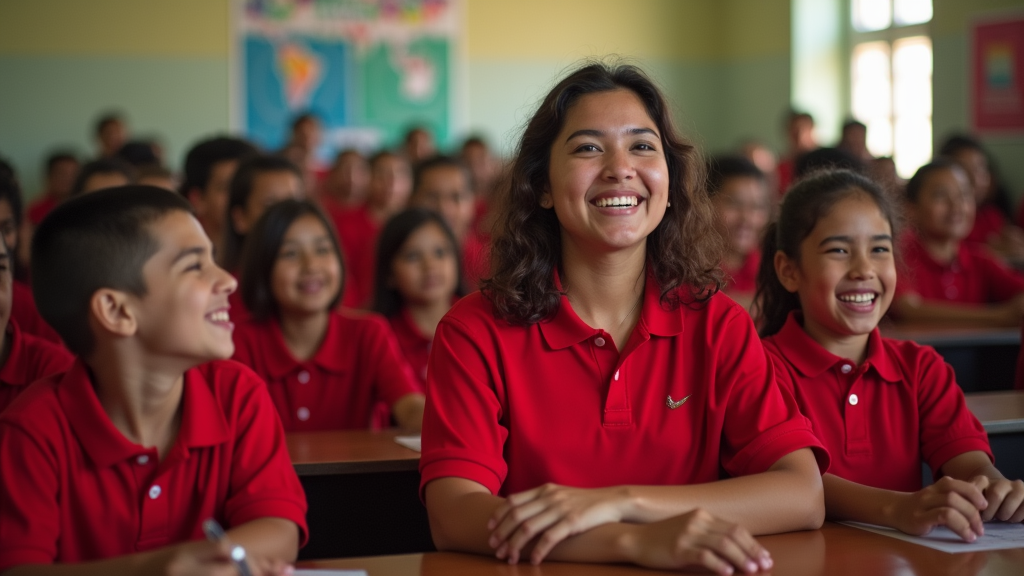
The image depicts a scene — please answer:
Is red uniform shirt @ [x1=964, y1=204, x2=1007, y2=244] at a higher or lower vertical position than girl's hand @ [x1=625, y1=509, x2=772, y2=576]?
higher

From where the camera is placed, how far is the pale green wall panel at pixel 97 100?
830 cm

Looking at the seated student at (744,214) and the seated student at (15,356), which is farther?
the seated student at (744,214)

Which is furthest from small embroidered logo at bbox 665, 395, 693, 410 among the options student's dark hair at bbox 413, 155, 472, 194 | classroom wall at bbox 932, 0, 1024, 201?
classroom wall at bbox 932, 0, 1024, 201

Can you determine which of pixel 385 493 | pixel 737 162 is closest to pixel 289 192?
pixel 385 493

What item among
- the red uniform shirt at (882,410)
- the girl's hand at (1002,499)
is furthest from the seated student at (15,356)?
the girl's hand at (1002,499)

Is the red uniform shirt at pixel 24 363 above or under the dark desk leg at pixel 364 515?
above

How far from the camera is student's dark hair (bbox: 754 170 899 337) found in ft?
6.39

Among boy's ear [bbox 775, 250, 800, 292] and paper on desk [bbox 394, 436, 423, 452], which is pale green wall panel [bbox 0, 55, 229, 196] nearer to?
paper on desk [bbox 394, 436, 423, 452]

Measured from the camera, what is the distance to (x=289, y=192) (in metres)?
3.42

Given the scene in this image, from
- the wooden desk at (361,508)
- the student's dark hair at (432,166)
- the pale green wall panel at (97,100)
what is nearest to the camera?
the wooden desk at (361,508)

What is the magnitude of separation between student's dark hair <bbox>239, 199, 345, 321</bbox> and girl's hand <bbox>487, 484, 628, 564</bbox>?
1478 millimetres

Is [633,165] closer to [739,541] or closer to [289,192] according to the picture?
[739,541]

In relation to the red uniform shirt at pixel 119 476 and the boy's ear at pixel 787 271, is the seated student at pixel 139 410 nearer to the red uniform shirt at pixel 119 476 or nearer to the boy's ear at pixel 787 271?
the red uniform shirt at pixel 119 476

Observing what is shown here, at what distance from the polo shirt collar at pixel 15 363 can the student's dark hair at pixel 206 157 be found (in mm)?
2023
